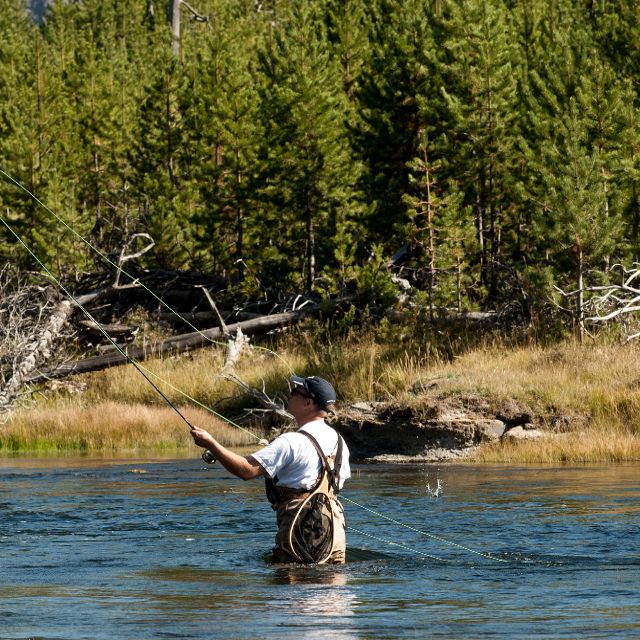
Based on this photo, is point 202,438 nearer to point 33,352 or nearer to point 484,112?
point 33,352

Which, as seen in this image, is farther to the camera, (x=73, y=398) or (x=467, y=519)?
(x=73, y=398)

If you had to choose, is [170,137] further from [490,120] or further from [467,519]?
[467,519]

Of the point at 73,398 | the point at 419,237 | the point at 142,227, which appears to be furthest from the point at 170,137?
the point at 73,398

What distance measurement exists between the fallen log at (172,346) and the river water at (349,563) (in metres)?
8.59

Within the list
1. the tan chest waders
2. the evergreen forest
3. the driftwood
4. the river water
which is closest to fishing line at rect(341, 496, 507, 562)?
the river water

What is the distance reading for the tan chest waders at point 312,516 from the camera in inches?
416

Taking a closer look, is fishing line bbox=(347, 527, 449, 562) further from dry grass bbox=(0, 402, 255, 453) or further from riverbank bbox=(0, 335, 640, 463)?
dry grass bbox=(0, 402, 255, 453)

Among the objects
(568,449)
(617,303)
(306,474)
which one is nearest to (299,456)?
(306,474)

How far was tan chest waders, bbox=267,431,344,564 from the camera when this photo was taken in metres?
10.6

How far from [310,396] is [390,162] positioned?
25.7 m

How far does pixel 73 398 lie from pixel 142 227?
495 inches

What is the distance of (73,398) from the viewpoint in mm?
29047

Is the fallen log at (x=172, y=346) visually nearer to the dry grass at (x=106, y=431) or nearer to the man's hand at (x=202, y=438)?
the dry grass at (x=106, y=431)

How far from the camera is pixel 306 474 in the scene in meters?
10.5
